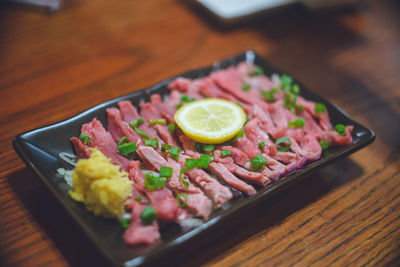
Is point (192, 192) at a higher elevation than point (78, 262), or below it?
A: higher

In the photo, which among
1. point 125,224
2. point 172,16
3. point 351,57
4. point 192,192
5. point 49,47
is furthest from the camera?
point 172,16

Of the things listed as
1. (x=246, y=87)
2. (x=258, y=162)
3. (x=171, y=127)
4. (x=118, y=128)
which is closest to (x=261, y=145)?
(x=258, y=162)

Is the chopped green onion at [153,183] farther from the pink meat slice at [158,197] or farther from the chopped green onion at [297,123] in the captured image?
the chopped green onion at [297,123]

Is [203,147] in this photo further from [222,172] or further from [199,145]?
[222,172]

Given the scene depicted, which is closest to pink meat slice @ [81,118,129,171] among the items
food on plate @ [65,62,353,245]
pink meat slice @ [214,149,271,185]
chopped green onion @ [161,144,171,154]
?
food on plate @ [65,62,353,245]

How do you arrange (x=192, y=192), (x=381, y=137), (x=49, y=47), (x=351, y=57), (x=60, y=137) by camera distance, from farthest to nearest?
(x=351, y=57) → (x=49, y=47) → (x=381, y=137) → (x=60, y=137) → (x=192, y=192)

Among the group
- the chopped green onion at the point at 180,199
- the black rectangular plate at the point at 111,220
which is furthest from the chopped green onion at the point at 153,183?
the black rectangular plate at the point at 111,220

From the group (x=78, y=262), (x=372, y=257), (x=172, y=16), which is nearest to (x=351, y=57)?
(x=172, y=16)

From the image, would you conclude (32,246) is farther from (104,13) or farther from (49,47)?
(104,13)
